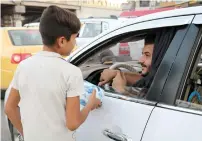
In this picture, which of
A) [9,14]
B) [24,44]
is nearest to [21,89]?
[24,44]

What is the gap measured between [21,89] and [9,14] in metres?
24.0

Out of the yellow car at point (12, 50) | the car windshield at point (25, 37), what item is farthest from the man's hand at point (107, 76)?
the car windshield at point (25, 37)

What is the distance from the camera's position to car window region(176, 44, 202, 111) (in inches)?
59.8

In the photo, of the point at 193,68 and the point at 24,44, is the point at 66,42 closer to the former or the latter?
the point at 193,68

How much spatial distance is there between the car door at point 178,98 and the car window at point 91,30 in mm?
8368

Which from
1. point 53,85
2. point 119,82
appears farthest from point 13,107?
point 119,82

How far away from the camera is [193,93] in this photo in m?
1.69

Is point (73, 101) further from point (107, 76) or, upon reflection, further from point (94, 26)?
point (94, 26)

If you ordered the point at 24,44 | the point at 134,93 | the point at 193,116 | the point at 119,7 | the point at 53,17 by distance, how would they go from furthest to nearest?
the point at 119,7 → the point at 24,44 → the point at 134,93 → the point at 53,17 → the point at 193,116

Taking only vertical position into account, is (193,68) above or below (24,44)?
above

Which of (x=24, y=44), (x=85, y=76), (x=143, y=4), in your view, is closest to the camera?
(x=85, y=76)

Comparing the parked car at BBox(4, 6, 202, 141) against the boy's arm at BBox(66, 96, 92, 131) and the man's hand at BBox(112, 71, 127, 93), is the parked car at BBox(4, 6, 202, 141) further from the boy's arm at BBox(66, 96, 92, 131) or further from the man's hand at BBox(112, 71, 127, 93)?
the boy's arm at BBox(66, 96, 92, 131)

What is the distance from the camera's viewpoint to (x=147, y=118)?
1521 mm

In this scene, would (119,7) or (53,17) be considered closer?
(53,17)
